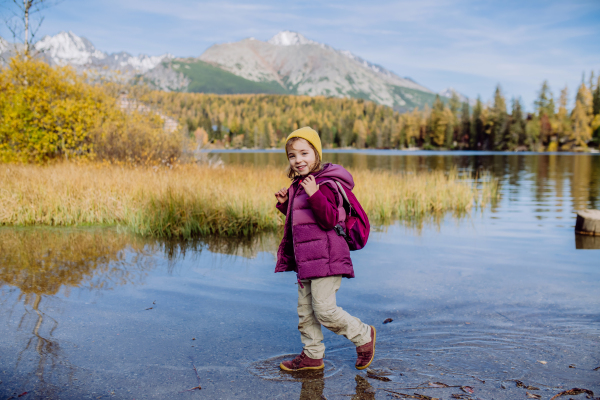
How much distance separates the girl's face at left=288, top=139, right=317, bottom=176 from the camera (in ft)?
10.8

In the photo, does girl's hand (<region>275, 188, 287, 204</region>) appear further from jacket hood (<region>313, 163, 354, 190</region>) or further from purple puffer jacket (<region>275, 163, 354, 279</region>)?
jacket hood (<region>313, 163, 354, 190</region>)

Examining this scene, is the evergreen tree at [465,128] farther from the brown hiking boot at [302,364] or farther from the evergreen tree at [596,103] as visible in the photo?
the brown hiking boot at [302,364]

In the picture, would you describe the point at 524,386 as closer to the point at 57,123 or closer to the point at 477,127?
the point at 57,123

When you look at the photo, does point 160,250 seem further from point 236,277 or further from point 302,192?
point 302,192

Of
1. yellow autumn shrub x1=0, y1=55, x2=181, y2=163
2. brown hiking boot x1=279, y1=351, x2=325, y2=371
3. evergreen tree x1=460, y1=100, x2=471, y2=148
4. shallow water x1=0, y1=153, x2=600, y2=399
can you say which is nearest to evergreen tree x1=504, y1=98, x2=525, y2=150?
evergreen tree x1=460, y1=100, x2=471, y2=148

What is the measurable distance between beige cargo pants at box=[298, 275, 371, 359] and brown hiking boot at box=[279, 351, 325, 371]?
34 millimetres

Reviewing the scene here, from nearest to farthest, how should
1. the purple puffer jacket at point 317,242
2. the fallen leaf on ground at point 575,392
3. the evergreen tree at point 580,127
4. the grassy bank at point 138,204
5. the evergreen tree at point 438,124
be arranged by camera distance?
the fallen leaf on ground at point 575,392, the purple puffer jacket at point 317,242, the grassy bank at point 138,204, the evergreen tree at point 580,127, the evergreen tree at point 438,124

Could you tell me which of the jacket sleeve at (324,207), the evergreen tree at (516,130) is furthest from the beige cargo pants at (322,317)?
the evergreen tree at (516,130)

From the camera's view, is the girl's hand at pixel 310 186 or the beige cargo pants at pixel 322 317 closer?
the girl's hand at pixel 310 186

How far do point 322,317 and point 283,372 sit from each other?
550 millimetres

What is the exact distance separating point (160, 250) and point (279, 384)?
Answer: 17.1 ft

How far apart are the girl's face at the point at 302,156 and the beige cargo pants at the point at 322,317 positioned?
32.3 inches

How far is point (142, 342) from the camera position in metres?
3.98

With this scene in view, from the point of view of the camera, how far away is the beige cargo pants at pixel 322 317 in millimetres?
3295
